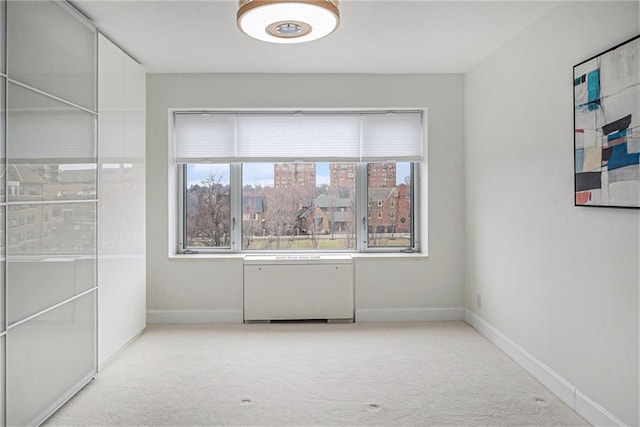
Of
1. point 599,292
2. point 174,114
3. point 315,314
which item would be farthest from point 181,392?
point 174,114

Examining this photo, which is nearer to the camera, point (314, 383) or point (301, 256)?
point (314, 383)

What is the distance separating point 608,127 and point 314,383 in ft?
8.04

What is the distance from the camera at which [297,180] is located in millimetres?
5316

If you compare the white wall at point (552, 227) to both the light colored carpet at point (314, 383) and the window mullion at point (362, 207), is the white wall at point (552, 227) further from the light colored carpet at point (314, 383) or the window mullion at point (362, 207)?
the window mullion at point (362, 207)

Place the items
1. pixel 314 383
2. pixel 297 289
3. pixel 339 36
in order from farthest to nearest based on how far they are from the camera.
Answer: pixel 297 289
pixel 339 36
pixel 314 383

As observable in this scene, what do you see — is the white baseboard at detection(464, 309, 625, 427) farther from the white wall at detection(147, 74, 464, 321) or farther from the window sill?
the window sill

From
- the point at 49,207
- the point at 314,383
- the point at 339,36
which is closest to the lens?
the point at 49,207

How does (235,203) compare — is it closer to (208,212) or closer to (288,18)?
(208,212)

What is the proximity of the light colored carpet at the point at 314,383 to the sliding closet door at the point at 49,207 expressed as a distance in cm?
33

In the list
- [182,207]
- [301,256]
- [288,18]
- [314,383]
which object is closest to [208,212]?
[182,207]

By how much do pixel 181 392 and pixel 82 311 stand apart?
34.6 inches

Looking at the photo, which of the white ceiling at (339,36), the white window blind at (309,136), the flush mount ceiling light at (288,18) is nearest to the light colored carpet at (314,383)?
the white window blind at (309,136)

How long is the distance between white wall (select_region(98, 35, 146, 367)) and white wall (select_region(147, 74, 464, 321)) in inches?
13.6

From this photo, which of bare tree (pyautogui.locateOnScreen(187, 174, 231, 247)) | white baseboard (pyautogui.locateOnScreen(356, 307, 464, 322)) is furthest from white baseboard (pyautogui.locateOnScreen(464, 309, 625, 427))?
bare tree (pyautogui.locateOnScreen(187, 174, 231, 247))
